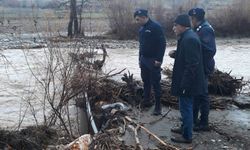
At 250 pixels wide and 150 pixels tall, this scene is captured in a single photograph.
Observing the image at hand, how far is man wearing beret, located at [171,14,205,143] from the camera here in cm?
685

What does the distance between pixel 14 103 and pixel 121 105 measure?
4.92m

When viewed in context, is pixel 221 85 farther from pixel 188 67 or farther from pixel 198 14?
pixel 188 67

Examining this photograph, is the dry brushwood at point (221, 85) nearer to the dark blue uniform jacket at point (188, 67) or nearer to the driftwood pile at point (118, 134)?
the driftwood pile at point (118, 134)

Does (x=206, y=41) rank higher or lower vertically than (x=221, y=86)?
higher

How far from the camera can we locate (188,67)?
22.5 feet

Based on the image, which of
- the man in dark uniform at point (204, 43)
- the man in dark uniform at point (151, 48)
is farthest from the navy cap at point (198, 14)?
the man in dark uniform at point (151, 48)

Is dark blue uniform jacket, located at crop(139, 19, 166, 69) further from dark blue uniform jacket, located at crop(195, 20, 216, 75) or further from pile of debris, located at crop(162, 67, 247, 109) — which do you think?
pile of debris, located at crop(162, 67, 247, 109)

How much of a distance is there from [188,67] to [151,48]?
1.96m

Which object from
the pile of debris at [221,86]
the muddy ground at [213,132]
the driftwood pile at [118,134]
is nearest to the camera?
the driftwood pile at [118,134]

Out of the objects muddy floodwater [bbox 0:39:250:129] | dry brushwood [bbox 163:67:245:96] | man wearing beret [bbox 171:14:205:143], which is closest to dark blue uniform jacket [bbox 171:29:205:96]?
man wearing beret [bbox 171:14:205:143]

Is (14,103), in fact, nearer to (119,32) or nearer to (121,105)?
(121,105)

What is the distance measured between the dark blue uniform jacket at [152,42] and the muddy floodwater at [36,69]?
213 cm

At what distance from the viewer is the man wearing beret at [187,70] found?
6.85 meters

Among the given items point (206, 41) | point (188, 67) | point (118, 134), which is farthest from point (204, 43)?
point (118, 134)
